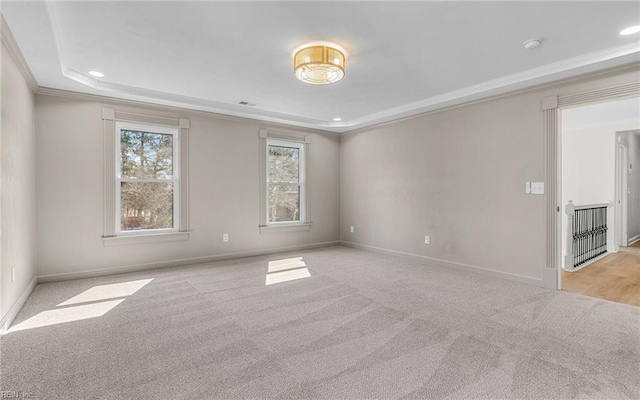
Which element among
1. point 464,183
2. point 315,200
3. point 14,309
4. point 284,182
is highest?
point 284,182

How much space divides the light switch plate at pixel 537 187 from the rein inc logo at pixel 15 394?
4761 mm

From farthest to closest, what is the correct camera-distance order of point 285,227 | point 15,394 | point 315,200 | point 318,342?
point 315,200, point 285,227, point 318,342, point 15,394

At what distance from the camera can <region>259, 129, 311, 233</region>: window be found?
5.62m

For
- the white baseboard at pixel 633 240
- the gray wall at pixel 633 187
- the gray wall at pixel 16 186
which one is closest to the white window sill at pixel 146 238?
the gray wall at pixel 16 186

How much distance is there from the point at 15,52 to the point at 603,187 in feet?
29.3

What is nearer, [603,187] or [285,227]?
[285,227]

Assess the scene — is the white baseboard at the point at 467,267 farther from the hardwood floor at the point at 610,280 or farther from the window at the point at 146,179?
the window at the point at 146,179

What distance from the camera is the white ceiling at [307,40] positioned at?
91.6 inches

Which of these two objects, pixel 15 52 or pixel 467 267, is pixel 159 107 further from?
pixel 467 267

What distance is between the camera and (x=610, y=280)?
4.05m

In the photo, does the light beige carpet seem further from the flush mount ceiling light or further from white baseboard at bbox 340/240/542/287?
the flush mount ceiling light

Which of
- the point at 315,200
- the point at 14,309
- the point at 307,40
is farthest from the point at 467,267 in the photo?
the point at 14,309

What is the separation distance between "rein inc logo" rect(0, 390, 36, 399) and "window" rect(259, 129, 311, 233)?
390 centimetres

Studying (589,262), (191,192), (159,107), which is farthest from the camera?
(589,262)
